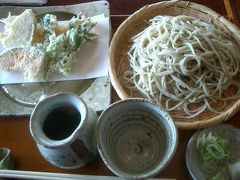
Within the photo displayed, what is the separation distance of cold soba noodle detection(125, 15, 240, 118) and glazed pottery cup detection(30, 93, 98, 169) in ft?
0.86

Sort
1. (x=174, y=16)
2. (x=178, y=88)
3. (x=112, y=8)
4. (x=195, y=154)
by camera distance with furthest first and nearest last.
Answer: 1. (x=112, y=8)
2. (x=174, y=16)
3. (x=178, y=88)
4. (x=195, y=154)

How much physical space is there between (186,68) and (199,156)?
0.27 meters

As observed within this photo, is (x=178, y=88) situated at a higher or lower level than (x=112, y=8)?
lower

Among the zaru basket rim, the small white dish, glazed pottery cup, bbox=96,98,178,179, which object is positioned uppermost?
the zaru basket rim

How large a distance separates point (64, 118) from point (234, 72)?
554 mm

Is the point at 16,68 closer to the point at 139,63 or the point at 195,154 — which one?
the point at 139,63

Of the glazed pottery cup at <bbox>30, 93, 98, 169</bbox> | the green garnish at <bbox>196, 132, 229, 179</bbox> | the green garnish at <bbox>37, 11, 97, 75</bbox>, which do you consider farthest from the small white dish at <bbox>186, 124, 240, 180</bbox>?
the green garnish at <bbox>37, 11, 97, 75</bbox>

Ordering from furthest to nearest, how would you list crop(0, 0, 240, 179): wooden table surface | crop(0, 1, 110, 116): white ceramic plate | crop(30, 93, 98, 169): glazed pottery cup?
crop(0, 1, 110, 116): white ceramic plate < crop(0, 0, 240, 179): wooden table surface < crop(30, 93, 98, 169): glazed pottery cup

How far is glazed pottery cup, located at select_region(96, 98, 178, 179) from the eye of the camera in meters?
0.81

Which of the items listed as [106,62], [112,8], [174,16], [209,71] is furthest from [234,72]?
[112,8]

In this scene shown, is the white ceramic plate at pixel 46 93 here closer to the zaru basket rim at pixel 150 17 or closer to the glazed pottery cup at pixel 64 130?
the zaru basket rim at pixel 150 17

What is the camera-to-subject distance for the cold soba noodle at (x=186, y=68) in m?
1.03

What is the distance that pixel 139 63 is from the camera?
1.11m

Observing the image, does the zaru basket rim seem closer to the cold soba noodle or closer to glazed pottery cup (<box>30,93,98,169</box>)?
the cold soba noodle
